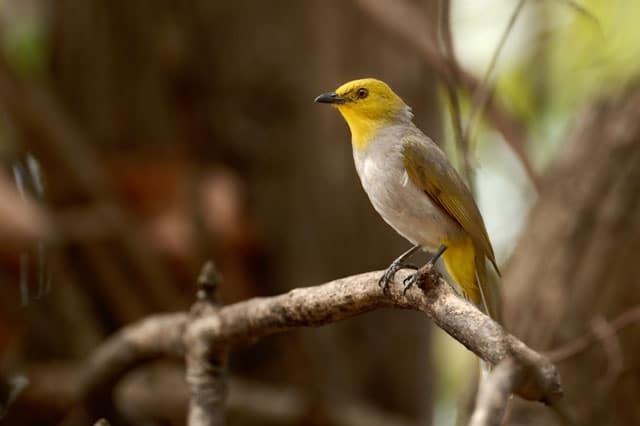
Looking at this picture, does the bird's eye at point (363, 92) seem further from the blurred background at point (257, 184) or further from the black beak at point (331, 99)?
the blurred background at point (257, 184)

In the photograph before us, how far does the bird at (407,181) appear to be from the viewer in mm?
1711

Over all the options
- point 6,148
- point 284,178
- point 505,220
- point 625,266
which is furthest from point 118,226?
point 625,266

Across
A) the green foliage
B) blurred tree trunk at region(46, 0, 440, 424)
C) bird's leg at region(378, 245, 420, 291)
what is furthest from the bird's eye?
the green foliage

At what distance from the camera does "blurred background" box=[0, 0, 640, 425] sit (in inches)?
138

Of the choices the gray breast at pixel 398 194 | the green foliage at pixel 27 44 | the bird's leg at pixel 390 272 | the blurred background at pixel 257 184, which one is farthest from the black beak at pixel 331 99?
the green foliage at pixel 27 44

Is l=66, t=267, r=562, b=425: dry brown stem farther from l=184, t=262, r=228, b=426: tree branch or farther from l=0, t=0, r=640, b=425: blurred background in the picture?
l=0, t=0, r=640, b=425: blurred background

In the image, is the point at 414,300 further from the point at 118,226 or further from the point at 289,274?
the point at 289,274

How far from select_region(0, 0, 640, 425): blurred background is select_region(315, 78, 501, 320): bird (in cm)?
157

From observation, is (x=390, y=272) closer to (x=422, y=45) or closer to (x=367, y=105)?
(x=367, y=105)

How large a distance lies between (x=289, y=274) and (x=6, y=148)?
5.59 ft

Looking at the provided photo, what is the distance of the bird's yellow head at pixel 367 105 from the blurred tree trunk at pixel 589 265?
5.26ft

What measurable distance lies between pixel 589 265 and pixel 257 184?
185 cm

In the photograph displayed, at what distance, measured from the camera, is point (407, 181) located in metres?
1.79

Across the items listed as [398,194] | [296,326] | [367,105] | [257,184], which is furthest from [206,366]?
[257,184]
